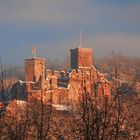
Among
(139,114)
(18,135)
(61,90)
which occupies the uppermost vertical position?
(18,135)

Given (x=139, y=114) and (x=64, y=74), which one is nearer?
(x=139, y=114)

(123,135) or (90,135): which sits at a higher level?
(90,135)

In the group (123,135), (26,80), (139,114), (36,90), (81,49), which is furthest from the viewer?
(81,49)

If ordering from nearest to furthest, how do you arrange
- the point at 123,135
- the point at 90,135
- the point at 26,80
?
the point at 90,135 < the point at 123,135 < the point at 26,80

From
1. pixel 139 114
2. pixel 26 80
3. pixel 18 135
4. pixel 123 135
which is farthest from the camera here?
pixel 26 80

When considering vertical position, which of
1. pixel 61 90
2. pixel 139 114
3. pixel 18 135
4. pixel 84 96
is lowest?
pixel 61 90

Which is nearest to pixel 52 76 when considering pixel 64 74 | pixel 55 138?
pixel 64 74

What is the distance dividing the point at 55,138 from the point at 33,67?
144ft

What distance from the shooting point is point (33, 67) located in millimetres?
71812

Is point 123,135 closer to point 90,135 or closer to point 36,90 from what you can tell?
point 90,135

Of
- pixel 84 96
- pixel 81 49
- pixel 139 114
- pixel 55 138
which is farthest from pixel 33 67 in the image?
pixel 84 96

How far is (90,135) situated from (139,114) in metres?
13.5

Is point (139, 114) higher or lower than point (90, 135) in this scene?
lower

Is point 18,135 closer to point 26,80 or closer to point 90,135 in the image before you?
point 90,135
